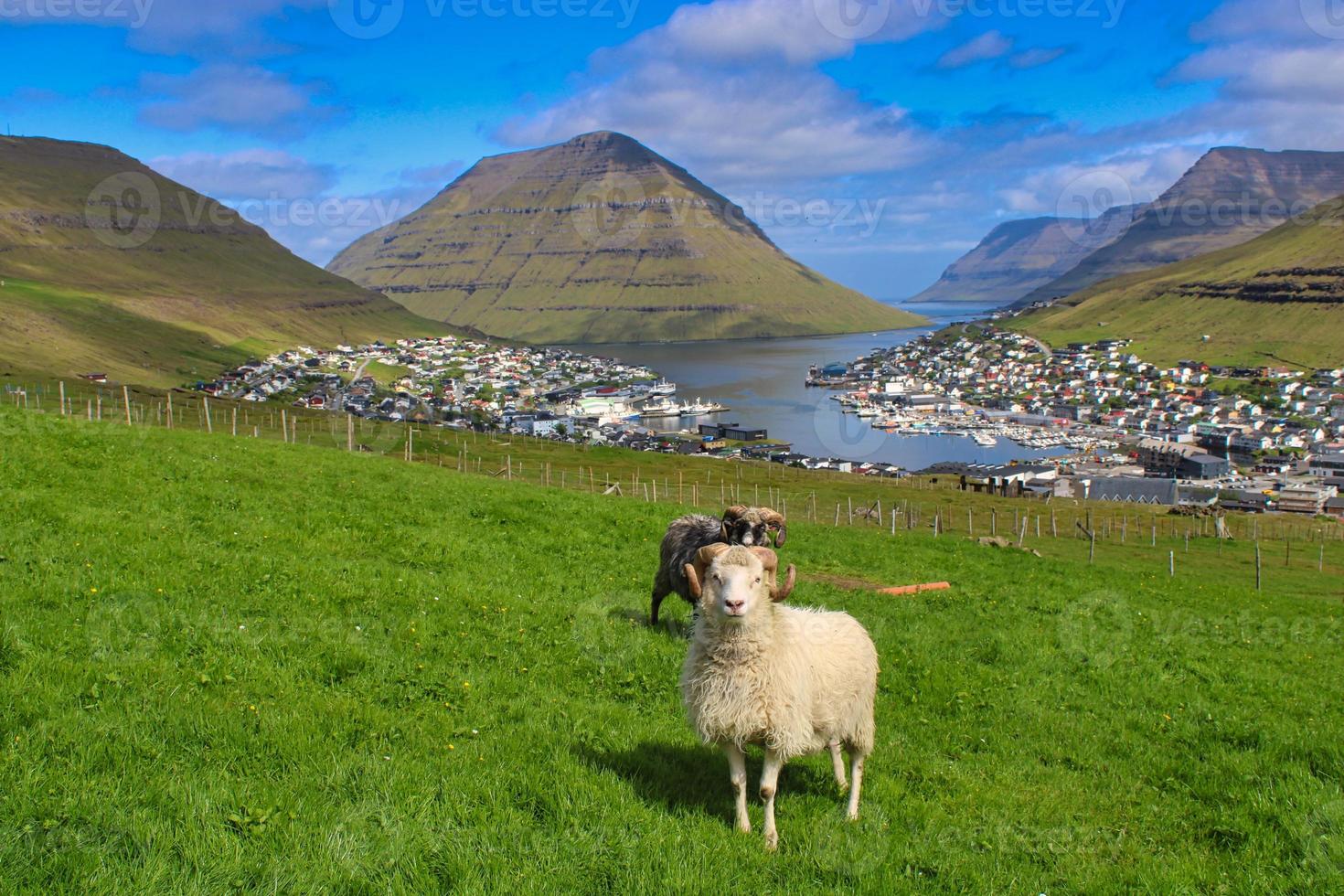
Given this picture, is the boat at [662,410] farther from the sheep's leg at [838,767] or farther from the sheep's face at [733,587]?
the sheep's face at [733,587]

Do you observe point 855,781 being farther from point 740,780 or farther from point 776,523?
point 776,523

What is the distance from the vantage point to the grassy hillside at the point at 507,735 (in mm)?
6426

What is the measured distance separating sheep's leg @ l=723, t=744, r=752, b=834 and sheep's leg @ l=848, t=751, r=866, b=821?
101cm

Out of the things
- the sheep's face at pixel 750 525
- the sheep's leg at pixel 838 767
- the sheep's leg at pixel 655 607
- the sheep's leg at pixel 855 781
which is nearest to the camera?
the sheep's leg at pixel 855 781

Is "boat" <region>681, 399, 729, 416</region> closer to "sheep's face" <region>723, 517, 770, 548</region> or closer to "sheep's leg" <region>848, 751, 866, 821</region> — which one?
"sheep's face" <region>723, 517, 770, 548</region>

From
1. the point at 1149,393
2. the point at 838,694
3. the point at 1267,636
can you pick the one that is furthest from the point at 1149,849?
the point at 1149,393

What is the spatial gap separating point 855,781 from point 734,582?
2.35 meters

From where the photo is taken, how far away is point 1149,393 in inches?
7731

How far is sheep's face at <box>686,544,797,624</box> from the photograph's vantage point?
7.68m

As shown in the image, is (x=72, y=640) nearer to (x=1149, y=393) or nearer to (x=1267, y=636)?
(x=1267, y=636)

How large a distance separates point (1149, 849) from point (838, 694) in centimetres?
295

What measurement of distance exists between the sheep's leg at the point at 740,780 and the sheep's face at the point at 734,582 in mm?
1106

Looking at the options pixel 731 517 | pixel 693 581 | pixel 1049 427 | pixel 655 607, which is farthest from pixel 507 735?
pixel 1049 427

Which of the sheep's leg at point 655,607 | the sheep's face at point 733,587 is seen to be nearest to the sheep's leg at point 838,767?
the sheep's face at point 733,587
